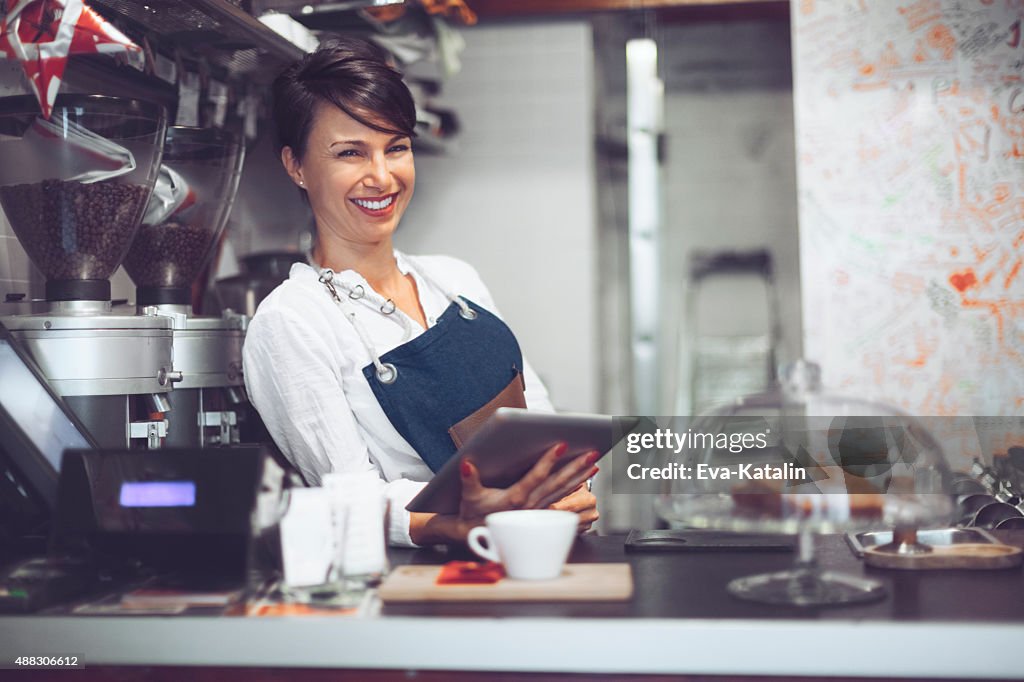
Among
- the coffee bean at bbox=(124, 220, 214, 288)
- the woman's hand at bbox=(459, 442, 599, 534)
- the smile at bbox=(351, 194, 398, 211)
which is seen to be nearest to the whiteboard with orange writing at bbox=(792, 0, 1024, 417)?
the smile at bbox=(351, 194, 398, 211)

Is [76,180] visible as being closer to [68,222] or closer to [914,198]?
[68,222]

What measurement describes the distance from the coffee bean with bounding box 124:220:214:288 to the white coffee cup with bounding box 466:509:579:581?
3.54 feet

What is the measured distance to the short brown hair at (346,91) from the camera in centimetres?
199

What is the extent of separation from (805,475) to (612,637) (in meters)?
0.35

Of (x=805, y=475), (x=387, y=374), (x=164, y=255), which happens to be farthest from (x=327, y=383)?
(x=805, y=475)

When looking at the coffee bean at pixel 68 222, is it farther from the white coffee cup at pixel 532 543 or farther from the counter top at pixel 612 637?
the white coffee cup at pixel 532 543

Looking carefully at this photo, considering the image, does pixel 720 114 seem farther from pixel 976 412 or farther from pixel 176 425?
pixel 176 425

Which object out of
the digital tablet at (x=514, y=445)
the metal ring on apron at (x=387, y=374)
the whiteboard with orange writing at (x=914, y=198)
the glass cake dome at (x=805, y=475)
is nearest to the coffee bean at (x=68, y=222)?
the metal ring on apron at (x=387, y=374)

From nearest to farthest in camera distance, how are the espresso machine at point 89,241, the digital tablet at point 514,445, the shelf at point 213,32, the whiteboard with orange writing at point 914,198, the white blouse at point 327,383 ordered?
the digital tablet at point 514,445 < the espresso machine at point 89,241 < the white blouse at point 327,383 < the shelf at point 213,32 < the whiteboard with orange writing at point 914,198

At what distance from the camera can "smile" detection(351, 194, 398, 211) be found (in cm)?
203

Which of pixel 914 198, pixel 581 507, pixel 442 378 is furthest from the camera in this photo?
pixel 914 198

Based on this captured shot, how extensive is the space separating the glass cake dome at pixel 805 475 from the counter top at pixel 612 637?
84 millimetres

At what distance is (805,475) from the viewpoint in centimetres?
131

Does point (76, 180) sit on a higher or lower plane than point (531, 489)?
higher
